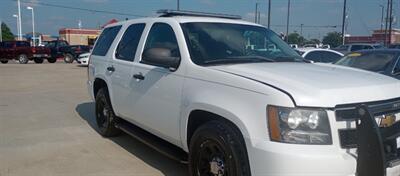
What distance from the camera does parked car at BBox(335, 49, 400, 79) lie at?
7.36 m

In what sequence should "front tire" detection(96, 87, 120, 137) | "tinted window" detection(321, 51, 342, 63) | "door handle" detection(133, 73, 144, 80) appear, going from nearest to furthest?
"door handle" detection(133, 73, 144, 80) → "front tire" detection(96, 87, 120, 137) → "tinted window" detection(321, 51, 342, 63)

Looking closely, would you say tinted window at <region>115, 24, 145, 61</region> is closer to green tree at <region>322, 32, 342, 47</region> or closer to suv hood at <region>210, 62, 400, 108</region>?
suv hood at <region>210, 62, 400, 108</region>

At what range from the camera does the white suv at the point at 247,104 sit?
2871mm

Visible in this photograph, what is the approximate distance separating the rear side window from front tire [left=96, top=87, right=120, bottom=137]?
0.64 metres

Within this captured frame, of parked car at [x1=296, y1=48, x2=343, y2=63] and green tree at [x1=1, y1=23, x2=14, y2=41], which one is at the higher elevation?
green tree at [x1=1, y1=23, x2=14, y2=41]

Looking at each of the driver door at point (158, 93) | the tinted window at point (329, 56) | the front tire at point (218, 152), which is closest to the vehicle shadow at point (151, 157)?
the driver door at point (158, 93)

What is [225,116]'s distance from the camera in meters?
3.33

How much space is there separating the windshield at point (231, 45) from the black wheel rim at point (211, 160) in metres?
0.83

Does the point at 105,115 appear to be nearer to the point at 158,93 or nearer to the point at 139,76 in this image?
the point at 139,76

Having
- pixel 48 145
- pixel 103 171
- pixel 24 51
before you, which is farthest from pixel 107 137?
pixel 24 51

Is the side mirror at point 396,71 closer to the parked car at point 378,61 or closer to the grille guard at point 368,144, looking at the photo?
the parked car at point 378,61

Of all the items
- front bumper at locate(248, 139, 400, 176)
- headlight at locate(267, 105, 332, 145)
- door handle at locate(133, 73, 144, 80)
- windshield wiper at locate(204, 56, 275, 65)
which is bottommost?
front bumper at locate(248, 139, 400, 176)

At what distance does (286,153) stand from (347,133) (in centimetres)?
50

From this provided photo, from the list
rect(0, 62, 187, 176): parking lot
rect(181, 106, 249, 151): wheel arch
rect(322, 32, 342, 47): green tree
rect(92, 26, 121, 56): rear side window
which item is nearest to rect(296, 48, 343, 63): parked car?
rect(0, 62, 187, 176): parking lot
